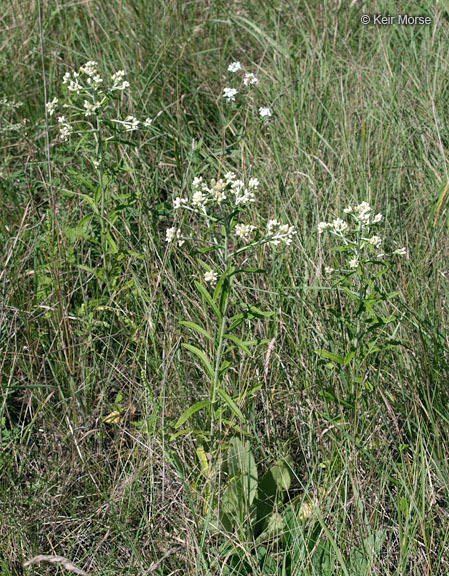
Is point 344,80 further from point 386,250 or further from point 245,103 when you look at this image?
point 386,250

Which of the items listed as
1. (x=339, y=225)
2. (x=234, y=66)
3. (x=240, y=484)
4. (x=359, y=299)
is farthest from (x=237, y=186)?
(x=234, y=66)

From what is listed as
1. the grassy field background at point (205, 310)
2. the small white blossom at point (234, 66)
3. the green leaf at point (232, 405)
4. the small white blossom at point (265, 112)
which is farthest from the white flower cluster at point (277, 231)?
the small white blossom at point (234, 66)

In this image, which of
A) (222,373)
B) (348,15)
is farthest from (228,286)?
(348,15)

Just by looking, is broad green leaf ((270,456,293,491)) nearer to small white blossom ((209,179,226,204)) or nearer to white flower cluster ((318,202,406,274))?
white flower cluster ((318,202,406,274))

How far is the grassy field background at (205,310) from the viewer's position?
6.03ft

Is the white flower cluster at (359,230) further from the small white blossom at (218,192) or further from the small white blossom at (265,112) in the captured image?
the small white blossom at (265,112)

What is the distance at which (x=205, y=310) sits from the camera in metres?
2.24

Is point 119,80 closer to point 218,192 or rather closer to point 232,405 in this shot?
point 218,192

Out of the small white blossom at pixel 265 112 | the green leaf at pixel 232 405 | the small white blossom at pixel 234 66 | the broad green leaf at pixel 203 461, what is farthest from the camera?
the small white blossom at pixel 234 66

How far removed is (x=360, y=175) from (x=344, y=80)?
2.83 feet

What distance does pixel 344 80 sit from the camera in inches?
137

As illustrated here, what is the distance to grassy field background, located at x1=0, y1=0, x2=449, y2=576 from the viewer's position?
184 centimetres

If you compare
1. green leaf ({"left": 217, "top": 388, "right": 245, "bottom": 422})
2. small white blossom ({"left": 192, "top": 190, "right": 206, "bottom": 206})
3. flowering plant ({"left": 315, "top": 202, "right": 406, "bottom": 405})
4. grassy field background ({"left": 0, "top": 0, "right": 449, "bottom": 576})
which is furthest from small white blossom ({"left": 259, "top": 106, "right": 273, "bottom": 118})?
green leaf ({"left": 217, "top": 388, "right": 245, "bottom": 422})

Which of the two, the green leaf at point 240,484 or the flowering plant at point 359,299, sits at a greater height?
the flowering plant at point 359,299
